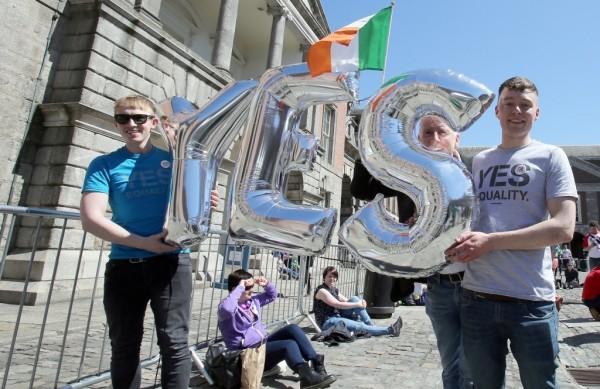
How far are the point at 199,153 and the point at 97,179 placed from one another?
25.2 inches

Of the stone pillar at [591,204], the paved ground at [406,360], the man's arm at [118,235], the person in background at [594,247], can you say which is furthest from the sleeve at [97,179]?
the stone pillar at [591,204]

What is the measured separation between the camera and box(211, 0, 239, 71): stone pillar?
38.2 feet

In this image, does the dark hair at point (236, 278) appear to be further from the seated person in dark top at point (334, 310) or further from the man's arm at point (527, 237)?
the man's arm at point (527, 237)

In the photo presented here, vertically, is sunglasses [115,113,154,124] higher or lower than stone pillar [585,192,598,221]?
lower

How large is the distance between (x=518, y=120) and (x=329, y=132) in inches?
741

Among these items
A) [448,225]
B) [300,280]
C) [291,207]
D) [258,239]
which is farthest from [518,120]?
[300,280]

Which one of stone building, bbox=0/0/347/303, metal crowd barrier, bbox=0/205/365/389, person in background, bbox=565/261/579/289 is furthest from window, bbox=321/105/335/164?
metal crowd barrier, bbox=0/205/365/389

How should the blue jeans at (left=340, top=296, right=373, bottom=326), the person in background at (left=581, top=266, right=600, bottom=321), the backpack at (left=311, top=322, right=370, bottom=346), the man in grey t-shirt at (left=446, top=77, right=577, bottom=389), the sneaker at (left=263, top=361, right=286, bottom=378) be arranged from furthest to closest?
the blue jeans at (left=340, top=296, right=373, bottom=326) < the person in background at (left=581, top=266, right=600, bottom=321) < the backpack at (left=311, top=322, right=370, bottom=346) < the sneaker at (left=263, top=361, right=286, bottom=378) < the man in grey t-shirt at (left=446, top=77, right=577, bottom=389)

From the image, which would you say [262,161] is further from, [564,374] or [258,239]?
[564,374]

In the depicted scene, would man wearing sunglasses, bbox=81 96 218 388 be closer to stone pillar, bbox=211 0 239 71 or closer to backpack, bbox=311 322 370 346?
backpack, bbox=311 322 370 346

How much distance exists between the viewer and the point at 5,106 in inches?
272

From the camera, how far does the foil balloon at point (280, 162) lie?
4.51ft

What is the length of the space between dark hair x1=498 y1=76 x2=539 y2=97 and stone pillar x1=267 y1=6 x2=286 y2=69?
538 inches

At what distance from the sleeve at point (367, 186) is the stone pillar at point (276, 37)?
13624 millimetres
